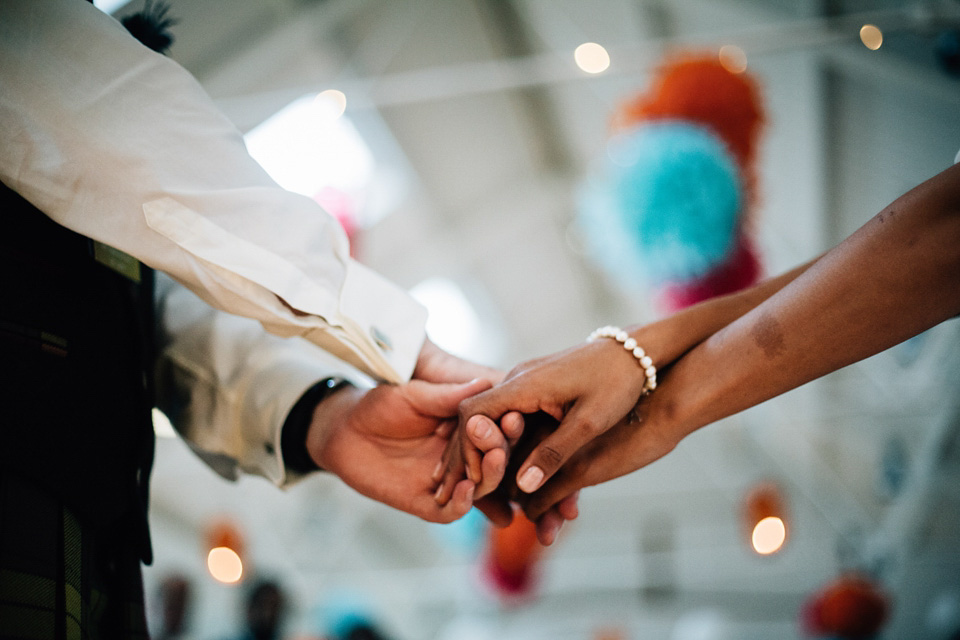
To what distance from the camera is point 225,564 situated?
491 cm

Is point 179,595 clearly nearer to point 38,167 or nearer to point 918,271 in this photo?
point 38,167

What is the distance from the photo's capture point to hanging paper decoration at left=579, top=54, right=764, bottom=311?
8.61 feet

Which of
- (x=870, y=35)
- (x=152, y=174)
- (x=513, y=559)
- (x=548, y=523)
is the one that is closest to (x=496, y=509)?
(x=548, y=523)

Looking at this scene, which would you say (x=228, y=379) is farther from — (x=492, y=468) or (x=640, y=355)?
(x=640, y=355)

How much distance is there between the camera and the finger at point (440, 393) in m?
1.16

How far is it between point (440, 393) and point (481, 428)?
14cm

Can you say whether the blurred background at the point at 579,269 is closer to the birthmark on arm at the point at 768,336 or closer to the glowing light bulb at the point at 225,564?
the glowing light bulb at the point at 225,564

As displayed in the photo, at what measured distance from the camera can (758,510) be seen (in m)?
5.20

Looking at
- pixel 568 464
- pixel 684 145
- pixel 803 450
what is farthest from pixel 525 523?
pixel 803 450

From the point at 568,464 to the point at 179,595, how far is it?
4.12 meters

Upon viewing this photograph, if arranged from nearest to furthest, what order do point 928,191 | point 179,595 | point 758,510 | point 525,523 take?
point 928,191 < point 179,595 < point 525,523 < point 758,510

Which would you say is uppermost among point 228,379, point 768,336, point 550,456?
point 768,336

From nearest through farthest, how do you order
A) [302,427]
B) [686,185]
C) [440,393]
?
1. [440,393]
2. [302,427]
3. [686,185]

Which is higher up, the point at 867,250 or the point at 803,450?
the point at 803,450
